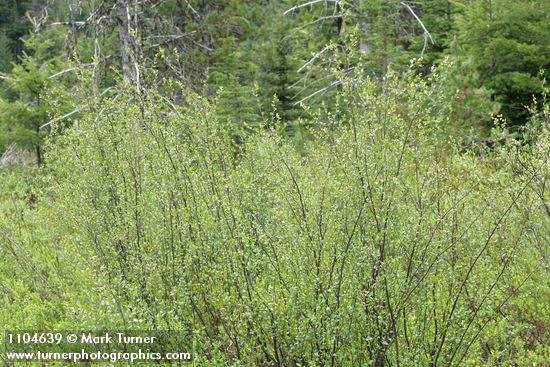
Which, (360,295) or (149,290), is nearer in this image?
(360,295)

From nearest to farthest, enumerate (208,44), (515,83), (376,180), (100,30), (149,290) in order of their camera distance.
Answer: (376,180) → (149,290) → (515,83) → (100,30) → (208,44)

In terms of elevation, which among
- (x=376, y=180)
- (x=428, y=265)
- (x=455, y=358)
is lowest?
(x=455, y=358)

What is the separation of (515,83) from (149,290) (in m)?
8.01

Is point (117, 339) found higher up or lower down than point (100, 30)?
lower down

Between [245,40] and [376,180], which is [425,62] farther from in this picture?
[376,180]

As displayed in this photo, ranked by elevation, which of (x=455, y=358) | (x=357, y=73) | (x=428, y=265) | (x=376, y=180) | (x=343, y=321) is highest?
(x=357, y=73)

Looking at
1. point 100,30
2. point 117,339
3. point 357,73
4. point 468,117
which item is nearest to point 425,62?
point 468,117

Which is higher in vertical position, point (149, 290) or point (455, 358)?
point (149, 290)

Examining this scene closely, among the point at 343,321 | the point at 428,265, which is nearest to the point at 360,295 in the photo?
the point at 343,321

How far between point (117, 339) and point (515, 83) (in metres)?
8.34

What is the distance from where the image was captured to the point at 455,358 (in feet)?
11.8

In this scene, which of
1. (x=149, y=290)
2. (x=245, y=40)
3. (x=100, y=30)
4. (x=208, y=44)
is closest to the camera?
(x=149, y=290)

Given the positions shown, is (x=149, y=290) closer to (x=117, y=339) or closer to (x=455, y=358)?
(x=117, y=339)

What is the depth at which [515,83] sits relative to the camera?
9297 mm
